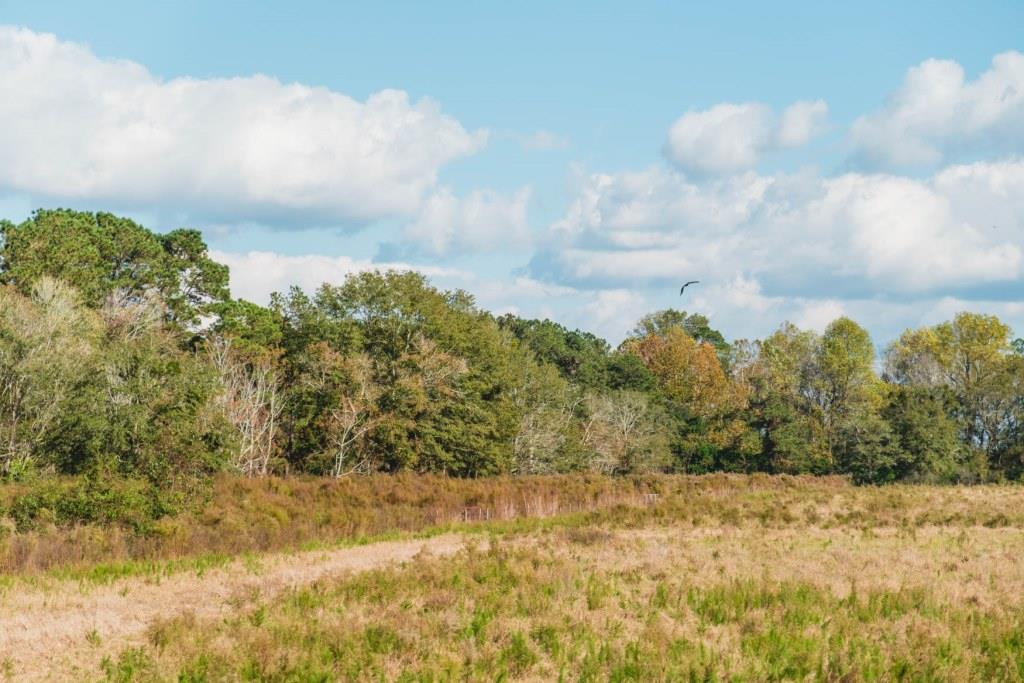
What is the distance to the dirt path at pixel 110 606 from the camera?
11934 millimetres

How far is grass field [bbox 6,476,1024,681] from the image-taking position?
11711 millimetres

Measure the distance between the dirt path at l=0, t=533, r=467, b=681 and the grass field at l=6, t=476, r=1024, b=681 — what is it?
57mm

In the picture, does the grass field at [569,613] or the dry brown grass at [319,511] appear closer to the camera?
the grass field at [569,613]

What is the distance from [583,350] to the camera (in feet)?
288

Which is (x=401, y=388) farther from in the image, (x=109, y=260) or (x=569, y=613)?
(x=569, y=613)

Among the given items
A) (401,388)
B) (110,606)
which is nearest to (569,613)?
(110,606)

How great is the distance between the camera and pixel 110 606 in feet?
48.7

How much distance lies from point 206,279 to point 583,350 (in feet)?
133

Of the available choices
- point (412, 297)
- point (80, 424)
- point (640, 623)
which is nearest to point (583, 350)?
point (412, 297)

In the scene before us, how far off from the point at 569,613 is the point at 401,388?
38589mm

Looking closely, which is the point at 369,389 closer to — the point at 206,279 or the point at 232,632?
the point at 206,279

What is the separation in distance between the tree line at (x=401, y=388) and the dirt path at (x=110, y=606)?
9.83 metres

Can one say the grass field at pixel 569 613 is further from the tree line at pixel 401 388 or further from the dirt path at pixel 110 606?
the tree line at pixel 401 388

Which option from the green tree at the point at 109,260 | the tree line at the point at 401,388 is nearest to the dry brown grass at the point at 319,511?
the tree line at the point at 401,388
